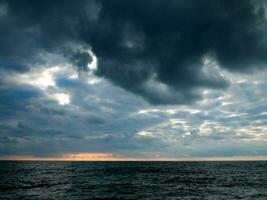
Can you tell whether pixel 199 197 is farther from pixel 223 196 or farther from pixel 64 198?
pixel 64 198

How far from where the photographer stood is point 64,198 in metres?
35.8

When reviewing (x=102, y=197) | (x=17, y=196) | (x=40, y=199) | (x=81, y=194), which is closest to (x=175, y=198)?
(x=102, y=197)

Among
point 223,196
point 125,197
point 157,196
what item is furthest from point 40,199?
point 223,196

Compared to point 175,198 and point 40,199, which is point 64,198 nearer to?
point 40,199

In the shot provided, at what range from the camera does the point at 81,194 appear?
129 feet

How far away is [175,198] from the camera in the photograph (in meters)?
35.8

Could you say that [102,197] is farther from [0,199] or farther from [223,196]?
[223,196]

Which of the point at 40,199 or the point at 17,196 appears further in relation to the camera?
the point at 17,196

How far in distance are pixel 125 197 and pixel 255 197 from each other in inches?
718

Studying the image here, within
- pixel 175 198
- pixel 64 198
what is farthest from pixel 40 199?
pixel 175 198

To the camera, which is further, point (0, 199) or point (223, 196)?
point (223, 196)

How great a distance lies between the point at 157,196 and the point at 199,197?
19.3 ft

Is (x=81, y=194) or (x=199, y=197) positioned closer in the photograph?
(x=199, y=197)

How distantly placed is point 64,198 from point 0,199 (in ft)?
27.7
